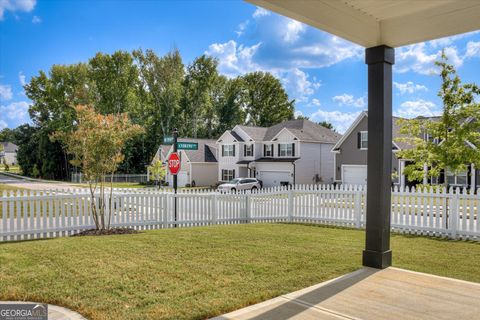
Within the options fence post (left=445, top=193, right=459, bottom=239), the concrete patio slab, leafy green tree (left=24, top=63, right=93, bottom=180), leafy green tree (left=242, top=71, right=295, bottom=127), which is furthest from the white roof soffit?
leafy green tree (left=242, top=71, right=295, bottom=127)

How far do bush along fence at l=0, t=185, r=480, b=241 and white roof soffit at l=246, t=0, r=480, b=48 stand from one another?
212 inches

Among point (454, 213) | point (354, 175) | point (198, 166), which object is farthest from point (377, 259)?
point (198, 166)

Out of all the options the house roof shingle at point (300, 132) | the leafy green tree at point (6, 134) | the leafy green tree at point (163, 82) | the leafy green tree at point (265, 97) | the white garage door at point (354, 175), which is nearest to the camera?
the white garage door at point (354, 175)

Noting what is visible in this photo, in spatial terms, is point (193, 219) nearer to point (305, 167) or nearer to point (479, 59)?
point (479, 59)

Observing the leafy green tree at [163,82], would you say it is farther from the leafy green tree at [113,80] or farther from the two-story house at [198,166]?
the two-story house at [198,166]

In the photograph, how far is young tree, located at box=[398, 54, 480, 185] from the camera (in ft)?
36.2

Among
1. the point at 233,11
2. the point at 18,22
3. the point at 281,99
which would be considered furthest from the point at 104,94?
the point at 233,11

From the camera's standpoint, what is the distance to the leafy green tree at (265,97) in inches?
2329

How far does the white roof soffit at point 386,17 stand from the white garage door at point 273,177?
28.5 metres

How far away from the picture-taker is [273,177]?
3519 centimetres

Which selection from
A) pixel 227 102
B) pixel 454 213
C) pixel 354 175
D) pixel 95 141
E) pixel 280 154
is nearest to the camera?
pixel 95 141

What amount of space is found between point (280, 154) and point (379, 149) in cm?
3015

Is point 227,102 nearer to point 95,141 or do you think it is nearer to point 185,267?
point 95,141

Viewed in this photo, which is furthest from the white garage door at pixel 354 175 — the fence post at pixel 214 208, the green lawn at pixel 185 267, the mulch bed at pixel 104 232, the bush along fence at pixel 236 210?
the mulch bed at pixel 104 232
